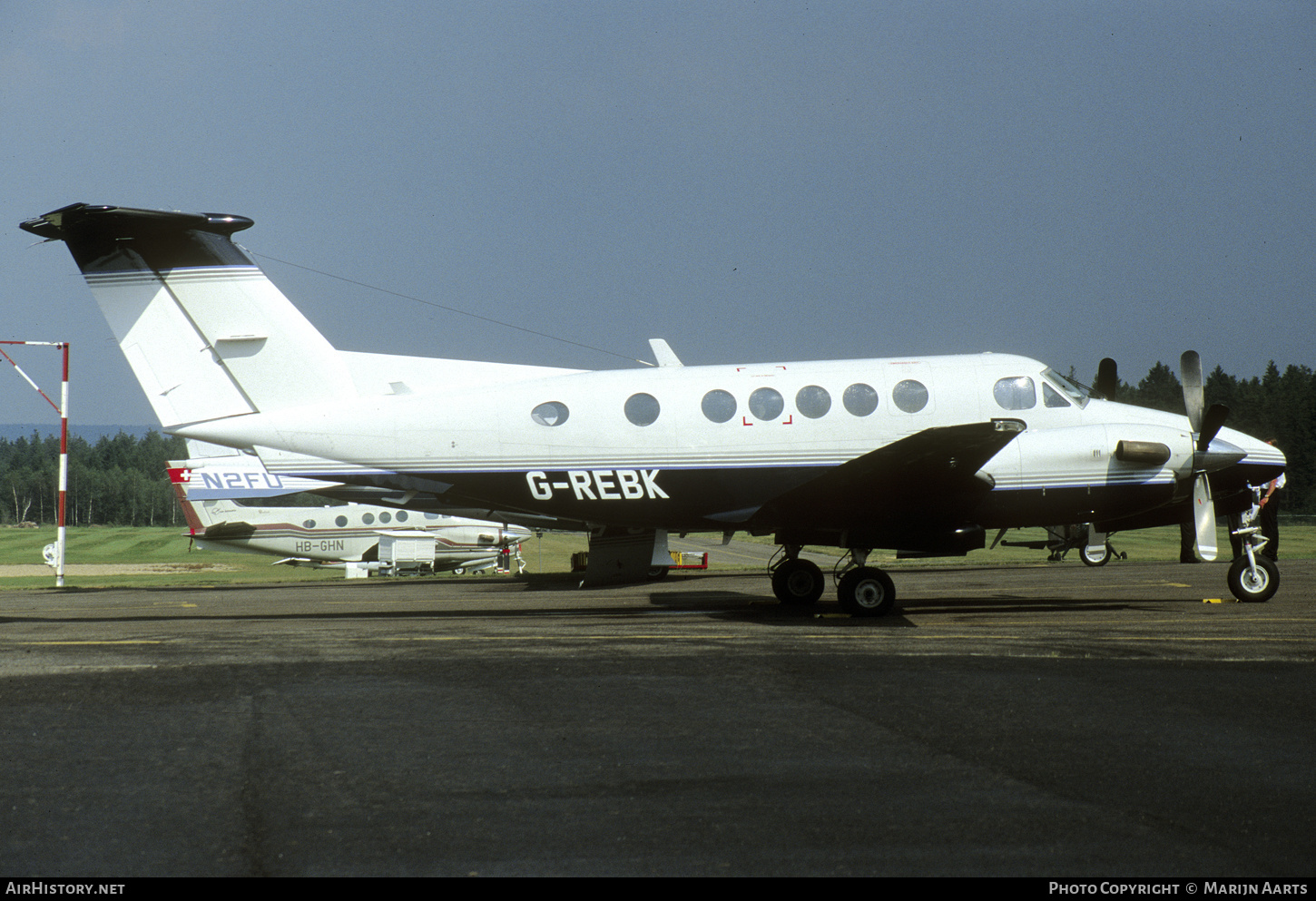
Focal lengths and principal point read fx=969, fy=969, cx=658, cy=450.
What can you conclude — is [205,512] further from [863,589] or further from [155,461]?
[155,461]

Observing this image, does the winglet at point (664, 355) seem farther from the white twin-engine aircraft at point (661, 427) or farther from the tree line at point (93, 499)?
the tree line at point (93, 499)

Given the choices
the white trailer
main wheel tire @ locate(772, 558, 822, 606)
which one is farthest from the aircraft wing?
the white trailer

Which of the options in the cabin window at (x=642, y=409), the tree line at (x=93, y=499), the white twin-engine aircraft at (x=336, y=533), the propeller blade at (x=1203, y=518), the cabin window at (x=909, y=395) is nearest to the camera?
the propeller blade at (x=1203, y=518)

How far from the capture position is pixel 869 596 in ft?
42.4

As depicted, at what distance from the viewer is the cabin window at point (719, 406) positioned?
1330 cm

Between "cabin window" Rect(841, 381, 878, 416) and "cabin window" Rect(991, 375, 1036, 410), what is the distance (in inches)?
66.5

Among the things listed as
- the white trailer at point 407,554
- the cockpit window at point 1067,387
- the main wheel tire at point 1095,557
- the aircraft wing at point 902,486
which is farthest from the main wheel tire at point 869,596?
the white trailer at point 407,554

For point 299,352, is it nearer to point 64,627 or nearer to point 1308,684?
point 64,627

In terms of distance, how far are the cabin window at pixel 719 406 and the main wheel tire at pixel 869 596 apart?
9.12 feet

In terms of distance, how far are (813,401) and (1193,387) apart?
18.9 feet

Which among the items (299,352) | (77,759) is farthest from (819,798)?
(299,352)

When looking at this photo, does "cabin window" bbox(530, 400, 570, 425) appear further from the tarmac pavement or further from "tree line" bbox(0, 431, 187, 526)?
"tree line" bbox(0, 431, 187, 526)

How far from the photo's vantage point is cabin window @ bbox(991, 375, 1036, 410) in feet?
44.0

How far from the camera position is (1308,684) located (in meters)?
7.45
